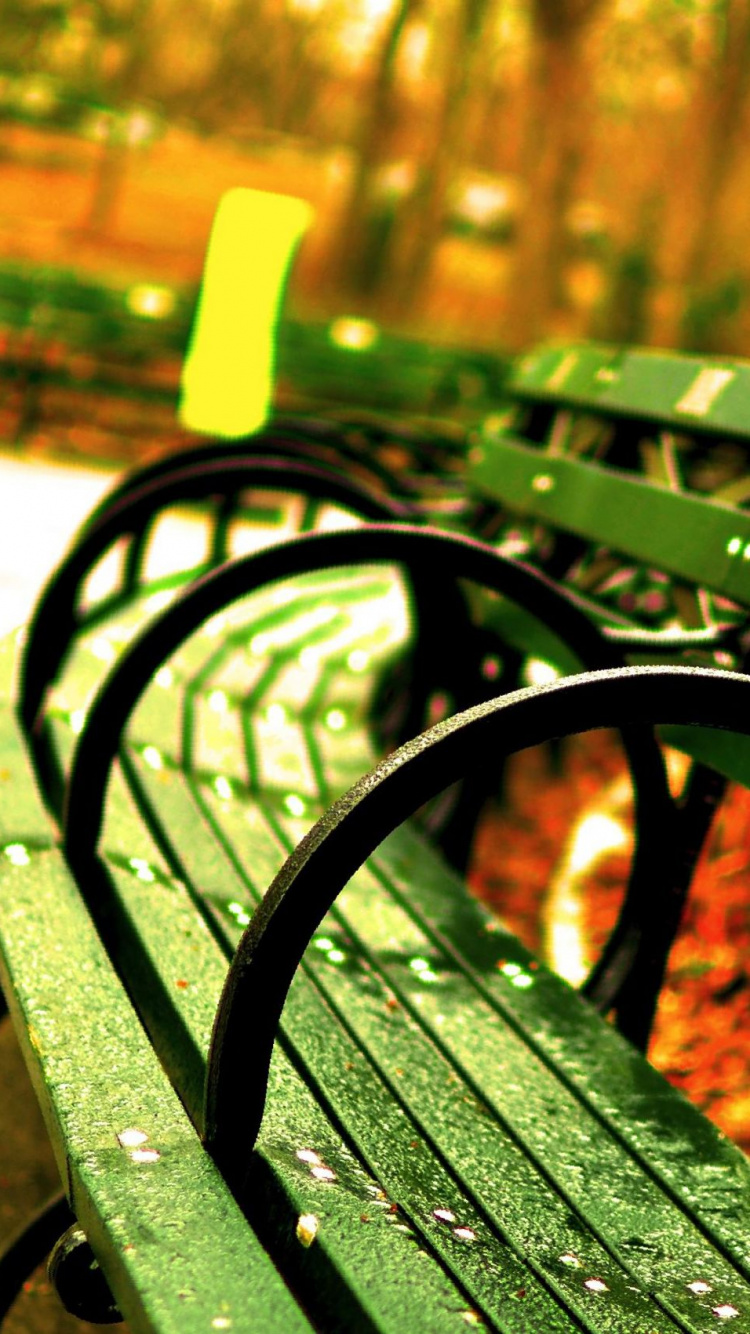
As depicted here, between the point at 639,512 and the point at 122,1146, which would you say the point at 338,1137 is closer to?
the point at 122,1146

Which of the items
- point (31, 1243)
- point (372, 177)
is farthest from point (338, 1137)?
point (372, 177)

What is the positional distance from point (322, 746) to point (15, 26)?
2008 cm

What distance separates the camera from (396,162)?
3017cm

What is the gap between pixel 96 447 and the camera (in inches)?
372

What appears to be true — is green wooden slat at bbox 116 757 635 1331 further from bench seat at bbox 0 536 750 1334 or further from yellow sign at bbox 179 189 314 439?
yellow sign at bbox 179 189 314 439

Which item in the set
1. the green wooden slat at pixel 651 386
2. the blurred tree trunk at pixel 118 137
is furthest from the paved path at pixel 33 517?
the blurred tree trunk at pixel 118 137

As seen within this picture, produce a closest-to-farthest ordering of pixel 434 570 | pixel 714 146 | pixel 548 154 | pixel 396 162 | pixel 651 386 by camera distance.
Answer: pixel 434 570, pixel 651 386, pixel 548 154, pixel 714 146, pixel 396 162

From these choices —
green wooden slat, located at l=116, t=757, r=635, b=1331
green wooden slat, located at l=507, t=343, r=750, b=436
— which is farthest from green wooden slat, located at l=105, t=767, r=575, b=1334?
green wooden slat, located at l=507, t=343, r=750, b=436

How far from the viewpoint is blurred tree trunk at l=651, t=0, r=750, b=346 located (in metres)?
14.3

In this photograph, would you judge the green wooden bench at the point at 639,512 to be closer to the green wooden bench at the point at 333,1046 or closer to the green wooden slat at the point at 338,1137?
the green wooden bench at the point at 333,1046

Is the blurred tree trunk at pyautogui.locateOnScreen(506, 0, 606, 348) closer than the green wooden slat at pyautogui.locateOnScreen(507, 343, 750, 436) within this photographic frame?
No

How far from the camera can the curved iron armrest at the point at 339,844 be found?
42.8 inches

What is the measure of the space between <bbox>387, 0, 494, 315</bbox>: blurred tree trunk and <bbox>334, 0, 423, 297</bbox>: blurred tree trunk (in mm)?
328

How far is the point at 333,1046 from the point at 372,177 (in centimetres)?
1772
